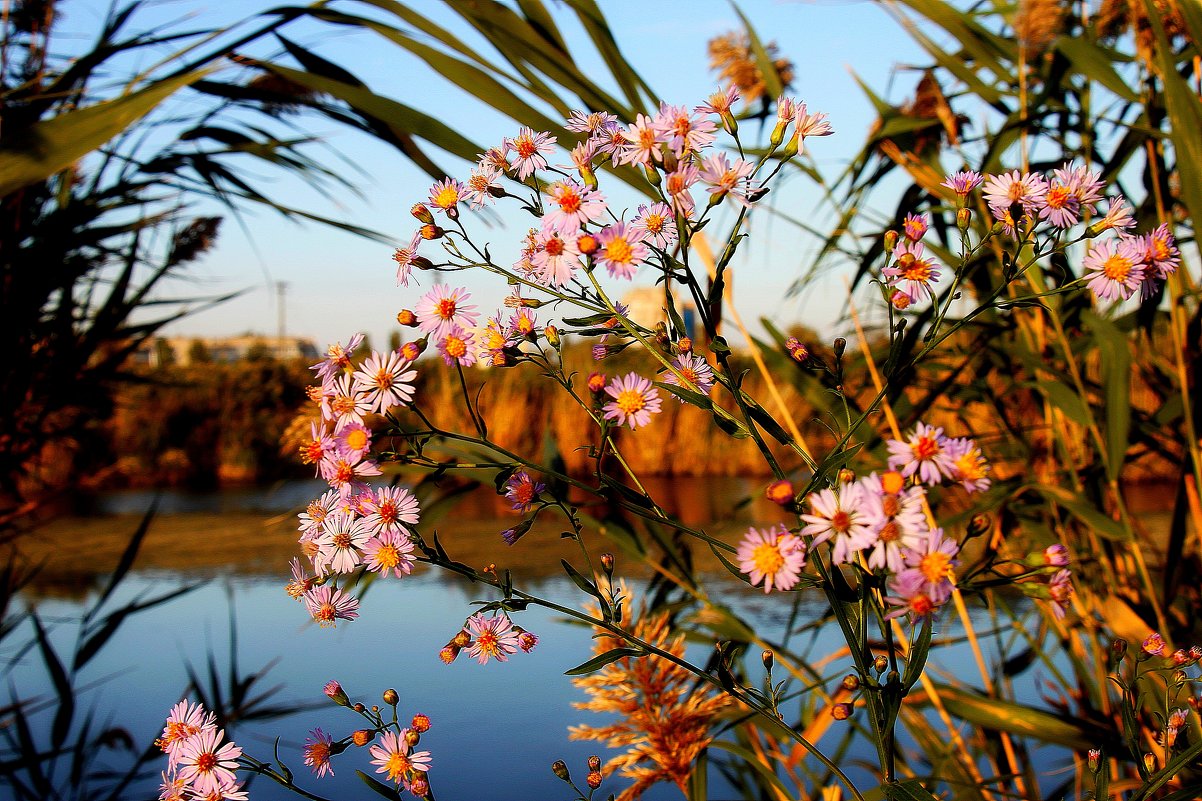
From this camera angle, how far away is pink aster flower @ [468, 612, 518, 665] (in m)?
0.41

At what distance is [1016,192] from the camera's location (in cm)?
41

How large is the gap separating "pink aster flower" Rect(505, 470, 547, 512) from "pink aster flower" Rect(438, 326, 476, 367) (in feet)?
0.21

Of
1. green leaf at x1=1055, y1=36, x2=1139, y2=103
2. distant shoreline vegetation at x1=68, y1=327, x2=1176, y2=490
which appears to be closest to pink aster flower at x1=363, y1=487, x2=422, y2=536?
green leaf at x1=1055, y1=36, x2=1139, y2=103

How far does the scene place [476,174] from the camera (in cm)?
43

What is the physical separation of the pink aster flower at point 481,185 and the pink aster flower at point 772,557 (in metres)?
0.20

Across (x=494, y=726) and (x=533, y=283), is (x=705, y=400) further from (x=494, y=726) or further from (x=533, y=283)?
(x=494, y=726)

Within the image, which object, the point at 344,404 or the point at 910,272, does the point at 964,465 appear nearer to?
the point at 910,272

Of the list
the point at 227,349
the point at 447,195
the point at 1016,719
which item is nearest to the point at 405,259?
the point at 447,195

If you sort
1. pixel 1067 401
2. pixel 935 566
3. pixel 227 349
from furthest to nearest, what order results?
pixel 227 349
pixel 1067 401
pixel 935 566

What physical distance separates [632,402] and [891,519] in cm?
12

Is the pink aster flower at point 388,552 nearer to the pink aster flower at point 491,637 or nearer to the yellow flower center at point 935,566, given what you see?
the pink aster flower at point 491,637

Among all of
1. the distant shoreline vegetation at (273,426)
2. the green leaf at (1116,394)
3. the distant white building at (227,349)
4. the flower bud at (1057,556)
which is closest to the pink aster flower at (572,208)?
the flower bud at (1057,556)

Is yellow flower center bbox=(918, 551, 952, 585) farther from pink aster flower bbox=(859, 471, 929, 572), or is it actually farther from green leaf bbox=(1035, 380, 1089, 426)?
green leaf bbox=(1035, 380, 1089, 426)

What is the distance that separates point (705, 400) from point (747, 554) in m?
0.07
